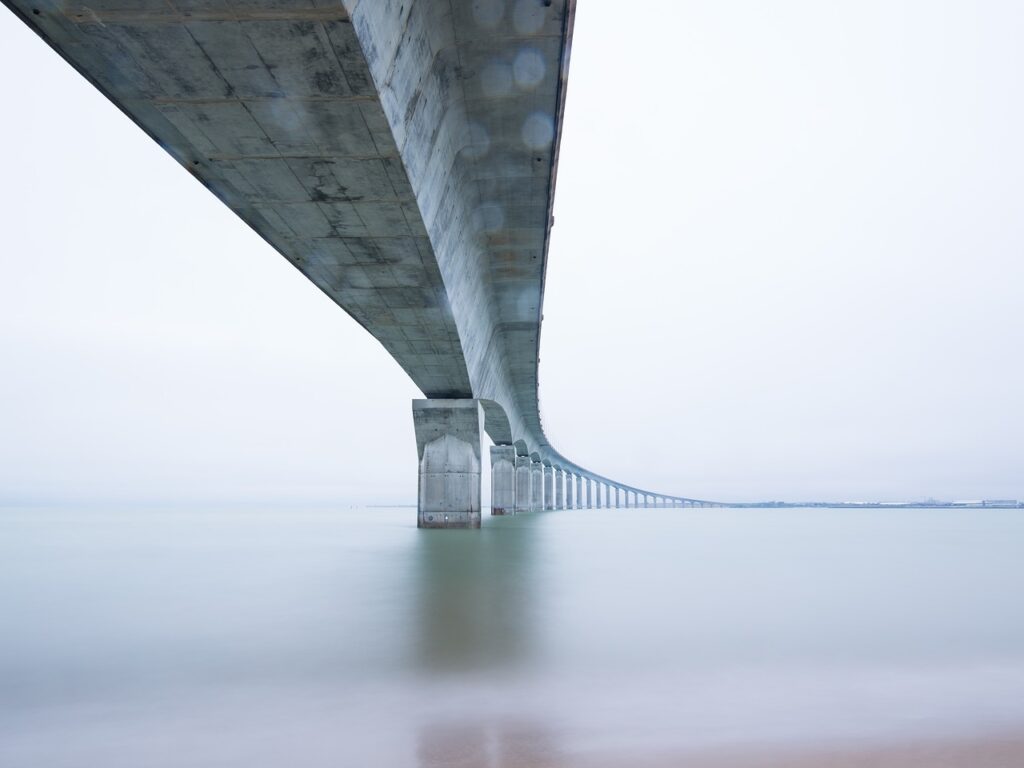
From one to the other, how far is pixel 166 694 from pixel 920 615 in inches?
316

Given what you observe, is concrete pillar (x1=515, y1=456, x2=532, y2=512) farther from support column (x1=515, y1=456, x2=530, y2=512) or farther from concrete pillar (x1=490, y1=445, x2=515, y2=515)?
concrete pillar (x1=490, y1=445, x2=515, y2=515)

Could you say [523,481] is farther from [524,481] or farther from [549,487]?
[549,487]

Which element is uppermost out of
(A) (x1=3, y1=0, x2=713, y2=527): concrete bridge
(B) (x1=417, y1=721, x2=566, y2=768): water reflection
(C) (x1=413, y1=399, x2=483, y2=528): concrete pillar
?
(A) (x1=3, y1=0, x2=713, y2=527): concrete bridge

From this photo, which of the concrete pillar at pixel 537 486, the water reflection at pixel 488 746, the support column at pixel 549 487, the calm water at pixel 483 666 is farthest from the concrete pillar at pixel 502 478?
the water reflection at pixel 488 746

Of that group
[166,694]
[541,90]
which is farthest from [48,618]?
[541,90]

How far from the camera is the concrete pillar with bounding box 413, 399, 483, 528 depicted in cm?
2808

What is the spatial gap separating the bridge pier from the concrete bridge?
68895mm

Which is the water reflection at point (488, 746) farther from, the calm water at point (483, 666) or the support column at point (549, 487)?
the support column at point (549, 487)

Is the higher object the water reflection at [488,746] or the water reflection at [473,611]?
the water reflection at [488,746]

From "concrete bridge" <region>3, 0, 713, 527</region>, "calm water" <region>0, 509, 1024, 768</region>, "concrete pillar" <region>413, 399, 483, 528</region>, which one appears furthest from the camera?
"concrete pillar" <region>413, 399, 483, 528</region>

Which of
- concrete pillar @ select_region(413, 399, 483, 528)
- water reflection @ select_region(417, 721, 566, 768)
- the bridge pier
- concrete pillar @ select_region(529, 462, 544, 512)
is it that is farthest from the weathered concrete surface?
water reflection @ select_region(417, 721, 566, 768)

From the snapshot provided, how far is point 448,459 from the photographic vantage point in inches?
1117

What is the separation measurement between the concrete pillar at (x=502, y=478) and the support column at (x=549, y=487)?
31672 mm

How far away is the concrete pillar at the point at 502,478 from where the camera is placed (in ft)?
176
